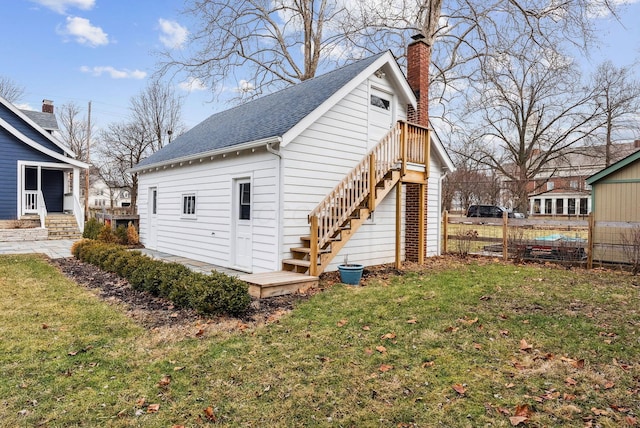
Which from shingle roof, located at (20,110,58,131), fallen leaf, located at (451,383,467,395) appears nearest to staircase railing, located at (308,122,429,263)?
fallen leaf, located at (451,383,467,395)

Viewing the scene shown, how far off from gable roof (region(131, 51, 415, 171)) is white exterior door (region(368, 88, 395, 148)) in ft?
1.77

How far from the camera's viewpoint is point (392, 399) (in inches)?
130

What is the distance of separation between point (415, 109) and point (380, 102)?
1370mm

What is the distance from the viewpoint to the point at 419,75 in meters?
11.4

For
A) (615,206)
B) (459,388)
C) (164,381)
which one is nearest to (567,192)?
(615,206)

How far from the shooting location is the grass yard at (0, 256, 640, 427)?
306cm

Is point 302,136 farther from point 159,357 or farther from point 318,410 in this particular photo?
point 318,410

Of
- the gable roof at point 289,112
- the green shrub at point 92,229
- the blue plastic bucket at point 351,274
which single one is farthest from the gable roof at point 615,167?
the green shrub at point 92,229

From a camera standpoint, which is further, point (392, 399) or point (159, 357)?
point (159, 357)

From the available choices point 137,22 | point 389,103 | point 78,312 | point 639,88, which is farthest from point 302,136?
point 639,88

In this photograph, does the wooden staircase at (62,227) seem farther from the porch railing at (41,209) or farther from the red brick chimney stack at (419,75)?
the red brick chimney stack at (419,75)

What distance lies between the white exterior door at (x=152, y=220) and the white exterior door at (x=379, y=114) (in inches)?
335

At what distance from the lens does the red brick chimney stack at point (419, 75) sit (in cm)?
1141

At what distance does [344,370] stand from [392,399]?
0.68m
